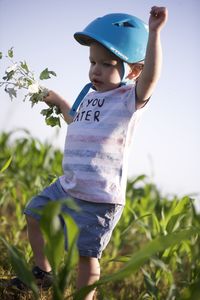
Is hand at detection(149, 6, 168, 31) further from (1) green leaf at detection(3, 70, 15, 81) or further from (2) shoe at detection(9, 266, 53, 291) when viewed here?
(2) shoe at detection(9, 266, 53, 291)

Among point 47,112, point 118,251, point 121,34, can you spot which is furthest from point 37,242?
point 118,251

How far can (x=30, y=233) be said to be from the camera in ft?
6.98

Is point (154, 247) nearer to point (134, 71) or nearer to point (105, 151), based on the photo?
point (105, 151)

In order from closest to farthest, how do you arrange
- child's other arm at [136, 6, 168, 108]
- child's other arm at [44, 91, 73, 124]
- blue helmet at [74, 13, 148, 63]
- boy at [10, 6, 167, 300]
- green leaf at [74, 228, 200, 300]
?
green leaf at [74, 228, 200, 300]
child's other arm at [136, 6, 168, 108]
boy at [10, 6, 167, 300]
blue helmet at [74, 13, 148, 63]
child's other arm at [44, 91, 73, 124]

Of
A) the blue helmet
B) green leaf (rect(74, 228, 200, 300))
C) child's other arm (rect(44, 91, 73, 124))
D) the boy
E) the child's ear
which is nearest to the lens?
green leaf (rect(74, 228, 200, 300))

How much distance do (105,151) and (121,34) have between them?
519 millimetres

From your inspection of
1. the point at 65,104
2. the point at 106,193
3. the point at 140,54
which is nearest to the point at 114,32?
the point at 140,54

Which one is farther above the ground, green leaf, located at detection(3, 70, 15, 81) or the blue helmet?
the blue helmet

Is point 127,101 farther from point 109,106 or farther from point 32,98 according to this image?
point 32,98

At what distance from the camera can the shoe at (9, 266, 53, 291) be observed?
2.06 meters

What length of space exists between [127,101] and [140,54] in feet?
0.90

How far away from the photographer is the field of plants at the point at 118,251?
1.44 m

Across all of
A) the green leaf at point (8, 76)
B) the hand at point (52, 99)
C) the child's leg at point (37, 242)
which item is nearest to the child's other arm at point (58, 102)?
the hand at point (52, 99)

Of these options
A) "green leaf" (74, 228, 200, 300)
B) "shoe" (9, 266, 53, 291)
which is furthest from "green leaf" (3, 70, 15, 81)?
"green leaf" (74, 228, 200, 300)
